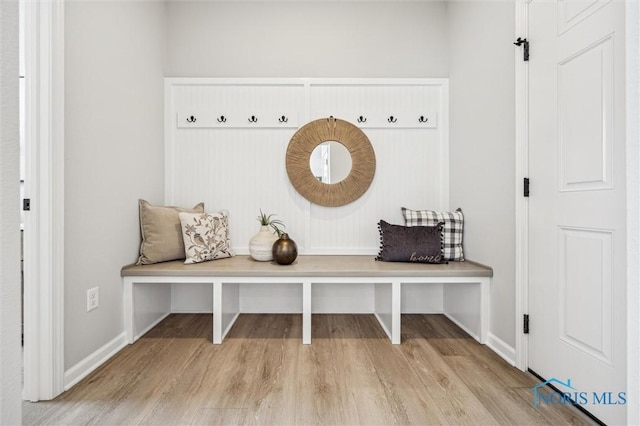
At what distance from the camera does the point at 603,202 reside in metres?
1.37

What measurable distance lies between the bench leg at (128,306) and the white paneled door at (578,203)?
243 centimetres

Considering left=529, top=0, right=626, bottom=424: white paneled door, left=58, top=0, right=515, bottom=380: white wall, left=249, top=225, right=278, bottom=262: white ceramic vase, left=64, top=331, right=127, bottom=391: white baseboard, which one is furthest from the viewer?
left=249, top=225, right=278, bottom=262: white ceramic vase

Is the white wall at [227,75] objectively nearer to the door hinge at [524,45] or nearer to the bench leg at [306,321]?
the door hinge at [524,45]

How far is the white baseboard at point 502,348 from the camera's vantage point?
1.92m

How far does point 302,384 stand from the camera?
5.59ft

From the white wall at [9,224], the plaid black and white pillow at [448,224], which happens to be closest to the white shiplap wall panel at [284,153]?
the plaid black and white pillow at [448,224]

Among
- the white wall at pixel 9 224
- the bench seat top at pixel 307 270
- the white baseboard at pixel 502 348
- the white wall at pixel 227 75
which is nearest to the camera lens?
the white wall at pixel 9 224

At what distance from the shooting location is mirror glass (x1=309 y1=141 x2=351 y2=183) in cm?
279

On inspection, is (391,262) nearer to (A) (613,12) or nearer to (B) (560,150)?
(B) (560,150)

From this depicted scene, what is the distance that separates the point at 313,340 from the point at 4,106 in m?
1.98

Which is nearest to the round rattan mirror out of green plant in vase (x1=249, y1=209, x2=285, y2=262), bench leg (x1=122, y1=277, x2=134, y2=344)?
green plant in vase (x1=249, y1=209, x2=285, y2=262)

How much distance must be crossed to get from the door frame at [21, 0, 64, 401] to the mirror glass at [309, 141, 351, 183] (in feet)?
5.68

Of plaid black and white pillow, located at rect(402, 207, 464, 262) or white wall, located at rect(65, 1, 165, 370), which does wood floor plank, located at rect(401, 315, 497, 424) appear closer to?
plaid black and white pillow, located at rect(402, 207, 464, 262)

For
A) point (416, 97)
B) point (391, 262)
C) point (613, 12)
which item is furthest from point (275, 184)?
point (613, 12)
